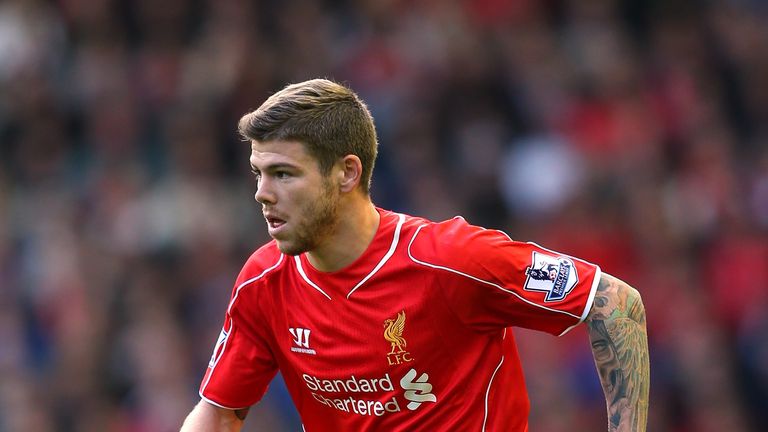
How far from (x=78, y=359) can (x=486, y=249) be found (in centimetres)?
613

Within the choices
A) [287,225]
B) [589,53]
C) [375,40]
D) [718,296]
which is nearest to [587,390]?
[718,296]

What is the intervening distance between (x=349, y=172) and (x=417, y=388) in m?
0.76

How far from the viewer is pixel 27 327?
33.8ft

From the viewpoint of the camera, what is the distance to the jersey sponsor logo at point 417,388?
4.47 meters

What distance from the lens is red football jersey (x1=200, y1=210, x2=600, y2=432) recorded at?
436 centimetres

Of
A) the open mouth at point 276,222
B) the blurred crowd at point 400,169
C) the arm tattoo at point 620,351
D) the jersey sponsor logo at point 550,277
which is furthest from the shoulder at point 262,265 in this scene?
the blurred crowd at point 400,169

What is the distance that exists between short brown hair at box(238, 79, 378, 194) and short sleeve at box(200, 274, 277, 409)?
64cm

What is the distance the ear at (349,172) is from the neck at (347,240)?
65mm

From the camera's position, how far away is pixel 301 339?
461cm

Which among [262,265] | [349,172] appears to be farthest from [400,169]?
[349,172]

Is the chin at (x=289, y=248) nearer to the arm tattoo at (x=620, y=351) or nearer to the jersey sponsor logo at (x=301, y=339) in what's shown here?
the jersey sponsor logo at (x=301, y=339)

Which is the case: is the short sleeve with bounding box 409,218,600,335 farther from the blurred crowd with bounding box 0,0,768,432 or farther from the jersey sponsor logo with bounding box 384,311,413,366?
the blurred crowd with bounding box 0,0,768,432

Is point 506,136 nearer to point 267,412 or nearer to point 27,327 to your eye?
point 267,412

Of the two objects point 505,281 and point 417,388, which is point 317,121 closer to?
point 505,281
